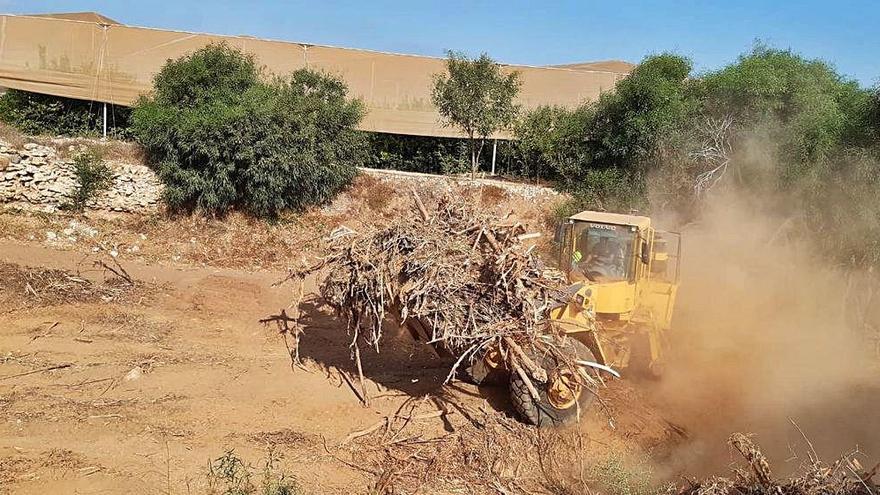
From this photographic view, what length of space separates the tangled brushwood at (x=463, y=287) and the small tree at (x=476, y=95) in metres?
10.9

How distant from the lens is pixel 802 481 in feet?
18.5

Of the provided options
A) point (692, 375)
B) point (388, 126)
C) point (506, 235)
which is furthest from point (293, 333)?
point (388, 126)

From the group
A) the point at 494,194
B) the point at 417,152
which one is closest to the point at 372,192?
the point at 417,152

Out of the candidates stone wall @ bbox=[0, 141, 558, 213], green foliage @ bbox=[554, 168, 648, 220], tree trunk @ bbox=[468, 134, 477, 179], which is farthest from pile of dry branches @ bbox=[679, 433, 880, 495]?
tree trunk @ bbox=[468, 134, 477, 179]

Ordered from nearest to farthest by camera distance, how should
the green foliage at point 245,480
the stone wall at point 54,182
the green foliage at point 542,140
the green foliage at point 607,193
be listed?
the green foliage at point 245,480
the stone wall at point 54,182
the green foliage at point 607,193
the green foliage at point 542,140

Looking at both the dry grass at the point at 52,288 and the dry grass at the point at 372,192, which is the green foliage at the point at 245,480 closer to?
the dry grass at the point at 52,288

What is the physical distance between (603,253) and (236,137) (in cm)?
1038

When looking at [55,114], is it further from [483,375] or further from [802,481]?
[802,481]

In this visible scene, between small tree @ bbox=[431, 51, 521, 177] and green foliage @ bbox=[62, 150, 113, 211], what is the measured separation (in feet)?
28.2

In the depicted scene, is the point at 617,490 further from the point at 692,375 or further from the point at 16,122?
the point at 16,122

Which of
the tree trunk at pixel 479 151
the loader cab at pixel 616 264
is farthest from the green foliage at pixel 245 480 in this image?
the tree trunk at pixel 479 151

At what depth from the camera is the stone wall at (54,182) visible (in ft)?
55.8

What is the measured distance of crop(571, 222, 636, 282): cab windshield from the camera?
9812mm

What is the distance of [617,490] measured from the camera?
7.05 m
